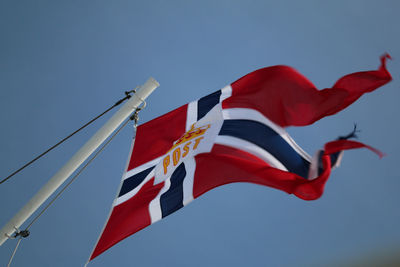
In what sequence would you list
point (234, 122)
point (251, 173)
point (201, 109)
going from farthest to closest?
point (201, 109) → point (234, 122) → point (251, 173)

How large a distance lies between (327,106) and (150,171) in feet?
9.66

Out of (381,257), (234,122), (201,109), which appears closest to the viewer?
(381,257)

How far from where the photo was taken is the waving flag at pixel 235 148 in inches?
236

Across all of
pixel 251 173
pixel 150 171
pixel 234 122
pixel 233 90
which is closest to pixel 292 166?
pixel 251 173

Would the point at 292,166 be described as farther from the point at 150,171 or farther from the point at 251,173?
the point at 150,171

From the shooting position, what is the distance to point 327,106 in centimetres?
616

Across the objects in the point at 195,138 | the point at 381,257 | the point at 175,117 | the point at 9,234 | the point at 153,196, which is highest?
the point at 175,117

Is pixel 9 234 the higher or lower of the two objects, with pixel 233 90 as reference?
lower

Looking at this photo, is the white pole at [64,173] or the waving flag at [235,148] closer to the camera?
the waving flag at [235,148]

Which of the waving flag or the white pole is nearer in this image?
the waving flag

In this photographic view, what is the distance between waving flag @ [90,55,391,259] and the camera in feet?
19.7

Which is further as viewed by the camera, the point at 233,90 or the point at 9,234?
the point at 233,90

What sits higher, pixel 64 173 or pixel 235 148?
pixel 235 148

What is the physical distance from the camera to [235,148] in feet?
22.0
